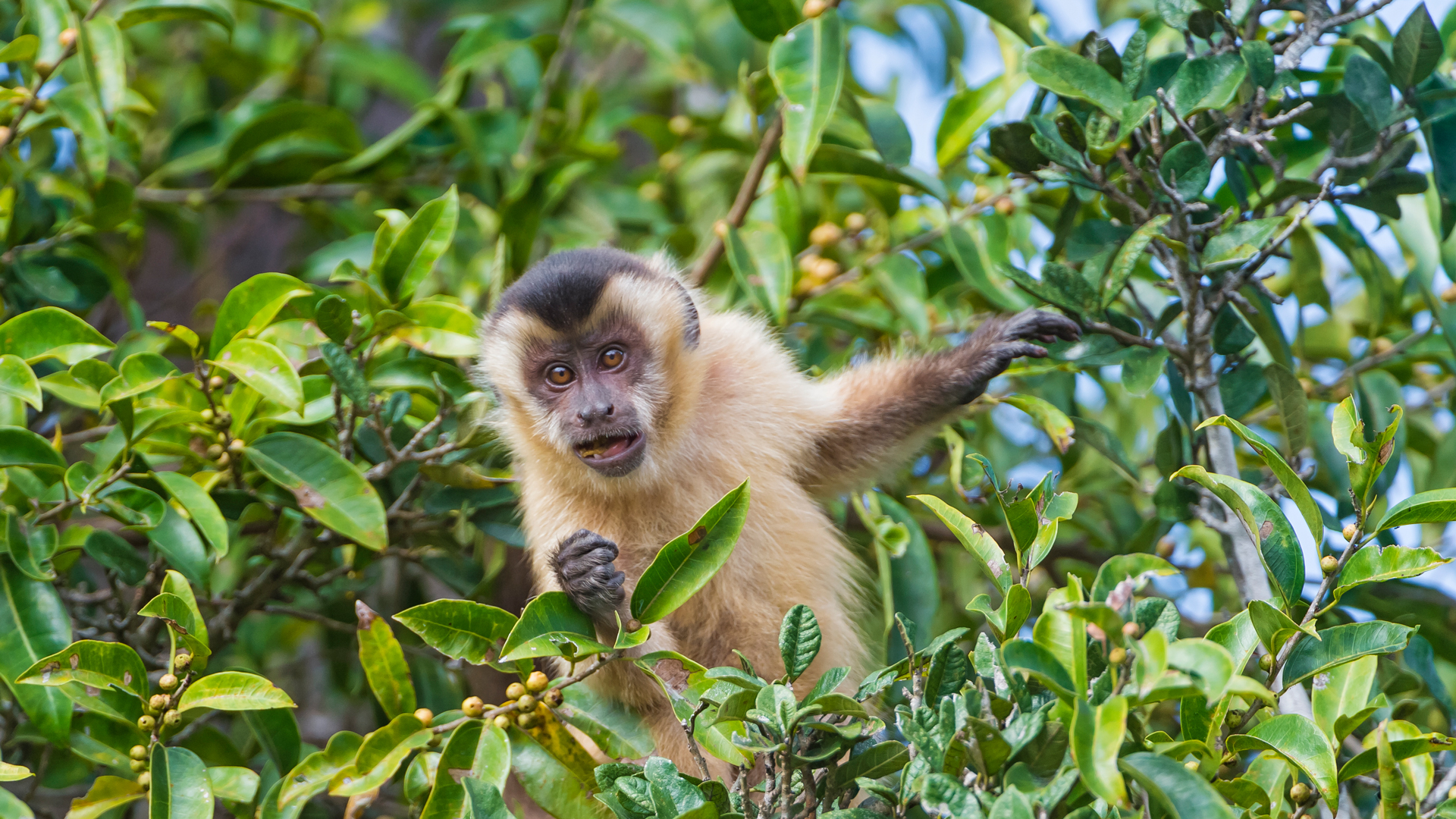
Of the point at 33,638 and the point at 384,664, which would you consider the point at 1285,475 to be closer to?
the point at 384,664

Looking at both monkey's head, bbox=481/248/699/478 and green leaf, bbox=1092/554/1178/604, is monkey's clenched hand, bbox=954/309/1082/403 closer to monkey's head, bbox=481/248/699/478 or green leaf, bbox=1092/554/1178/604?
monkey's head, bbox=481/248/699/478

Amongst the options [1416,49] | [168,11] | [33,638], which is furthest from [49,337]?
[1416,49]

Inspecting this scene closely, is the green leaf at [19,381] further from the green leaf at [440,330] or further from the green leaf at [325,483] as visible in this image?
the green leaf at [440,330]

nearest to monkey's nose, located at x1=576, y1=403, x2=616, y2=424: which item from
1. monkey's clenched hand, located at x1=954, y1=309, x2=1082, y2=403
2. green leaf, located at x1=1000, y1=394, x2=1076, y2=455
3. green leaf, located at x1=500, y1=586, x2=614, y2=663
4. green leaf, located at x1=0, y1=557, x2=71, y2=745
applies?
green leaf, located at x1=500, y1=586, x2=614, y2=663

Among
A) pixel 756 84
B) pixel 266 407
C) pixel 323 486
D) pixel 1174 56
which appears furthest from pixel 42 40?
pixel 1174 56

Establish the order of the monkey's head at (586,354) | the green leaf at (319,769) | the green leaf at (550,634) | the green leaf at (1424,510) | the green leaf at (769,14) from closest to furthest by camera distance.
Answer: the green leaf at (1424,510) < the green leaf at (550,634) < the green leaf at (319,769) < the green leaf at (769,14) < the monkey's head at (586,354)

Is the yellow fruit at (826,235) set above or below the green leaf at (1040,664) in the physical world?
above

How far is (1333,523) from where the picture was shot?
2740mm

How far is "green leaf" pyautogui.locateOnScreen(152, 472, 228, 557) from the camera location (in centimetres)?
249

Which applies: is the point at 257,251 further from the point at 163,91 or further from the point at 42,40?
the point at 42,40

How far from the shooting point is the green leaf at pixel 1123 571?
1683 millimetres

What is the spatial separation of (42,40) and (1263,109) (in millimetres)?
3205

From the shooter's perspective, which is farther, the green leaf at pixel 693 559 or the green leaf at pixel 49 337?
the green leaf at pixel 49 337

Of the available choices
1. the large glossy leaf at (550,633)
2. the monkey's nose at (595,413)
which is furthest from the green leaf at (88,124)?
the large glossy leaf at (550,633)
